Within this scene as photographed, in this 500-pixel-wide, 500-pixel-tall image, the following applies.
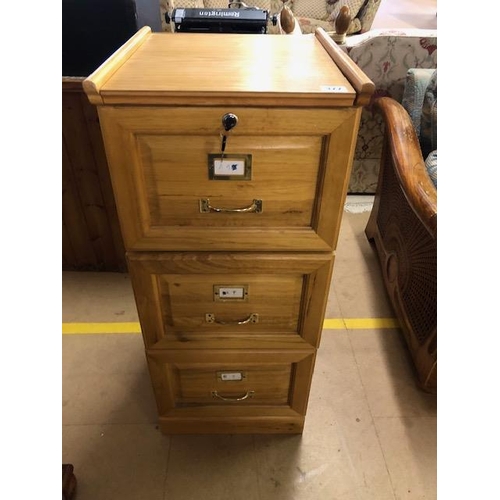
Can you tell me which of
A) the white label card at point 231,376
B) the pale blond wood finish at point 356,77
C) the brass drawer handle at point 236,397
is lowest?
the brass drawer handle at point 236,397

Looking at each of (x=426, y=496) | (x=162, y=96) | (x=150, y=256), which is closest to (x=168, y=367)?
(x=150, y=256)

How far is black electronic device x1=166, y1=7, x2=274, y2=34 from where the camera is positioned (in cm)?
101

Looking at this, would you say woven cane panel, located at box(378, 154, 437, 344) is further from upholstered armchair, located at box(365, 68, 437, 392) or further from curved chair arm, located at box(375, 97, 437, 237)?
curved chair arm, located at box(375, 97, 437, 237)

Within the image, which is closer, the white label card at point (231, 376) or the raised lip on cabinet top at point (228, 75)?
the raised lip on cabinet top at point (228, 75)

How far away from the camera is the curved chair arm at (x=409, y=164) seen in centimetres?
104

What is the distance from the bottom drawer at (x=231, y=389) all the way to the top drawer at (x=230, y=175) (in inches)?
12.2

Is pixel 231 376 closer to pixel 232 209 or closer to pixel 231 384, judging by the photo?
pixel 231 384

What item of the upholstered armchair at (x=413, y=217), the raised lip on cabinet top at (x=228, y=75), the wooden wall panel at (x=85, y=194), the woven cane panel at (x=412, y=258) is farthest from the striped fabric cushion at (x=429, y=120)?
the wooden wall panel at (x=85, y=194)

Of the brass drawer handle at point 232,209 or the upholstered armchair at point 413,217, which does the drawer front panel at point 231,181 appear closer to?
the brass drawer handle at point 232,209

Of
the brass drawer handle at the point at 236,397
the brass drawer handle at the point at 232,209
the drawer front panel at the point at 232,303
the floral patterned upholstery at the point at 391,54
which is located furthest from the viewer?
the floral patterned upholstery at the point at 391,54

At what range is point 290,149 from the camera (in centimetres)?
64

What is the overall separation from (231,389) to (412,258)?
2.34 ft

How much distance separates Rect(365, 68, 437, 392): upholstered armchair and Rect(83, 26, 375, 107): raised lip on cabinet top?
1.76 feet

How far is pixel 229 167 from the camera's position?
65 centimetres
